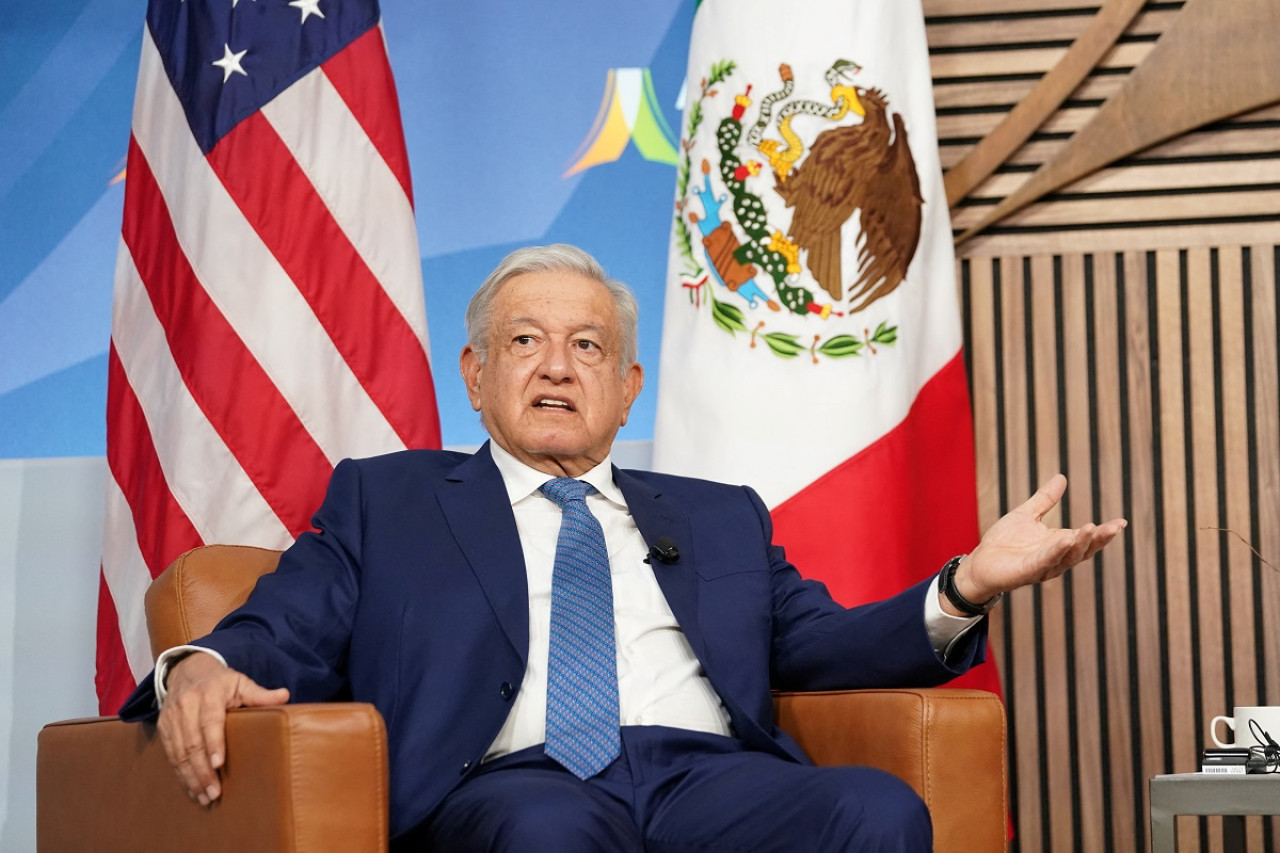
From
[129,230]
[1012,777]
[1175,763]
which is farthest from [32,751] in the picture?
[1175,763]

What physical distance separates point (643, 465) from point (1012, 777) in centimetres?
112

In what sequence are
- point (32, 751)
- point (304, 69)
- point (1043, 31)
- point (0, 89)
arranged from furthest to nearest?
point (0, 89)
point (1043, 31)
point (32, 751)
point (304, 69)

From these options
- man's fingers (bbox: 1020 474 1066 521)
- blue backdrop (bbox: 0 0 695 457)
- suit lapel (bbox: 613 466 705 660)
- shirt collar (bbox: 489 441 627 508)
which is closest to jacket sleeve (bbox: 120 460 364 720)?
shirt collar (bbox: 489 441 627 508)

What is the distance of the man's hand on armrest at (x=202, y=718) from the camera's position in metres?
1.55

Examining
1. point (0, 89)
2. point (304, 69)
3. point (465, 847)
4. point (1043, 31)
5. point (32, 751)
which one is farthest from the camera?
point (0, 89)

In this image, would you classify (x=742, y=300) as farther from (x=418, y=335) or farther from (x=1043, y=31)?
(x=1043, y=31)

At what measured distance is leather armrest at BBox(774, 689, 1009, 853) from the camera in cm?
185

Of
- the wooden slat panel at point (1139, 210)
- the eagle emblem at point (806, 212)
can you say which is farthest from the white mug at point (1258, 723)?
the wooden slat panel at point (1139, 210)

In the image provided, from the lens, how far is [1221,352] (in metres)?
3.23

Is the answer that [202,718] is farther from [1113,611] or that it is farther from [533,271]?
[1113,611]

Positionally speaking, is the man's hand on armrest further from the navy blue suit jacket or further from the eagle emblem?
the eagle emblem

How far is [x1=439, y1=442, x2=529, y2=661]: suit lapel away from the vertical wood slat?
5.09 ft

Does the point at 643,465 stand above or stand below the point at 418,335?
below

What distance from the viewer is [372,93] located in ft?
9.66
